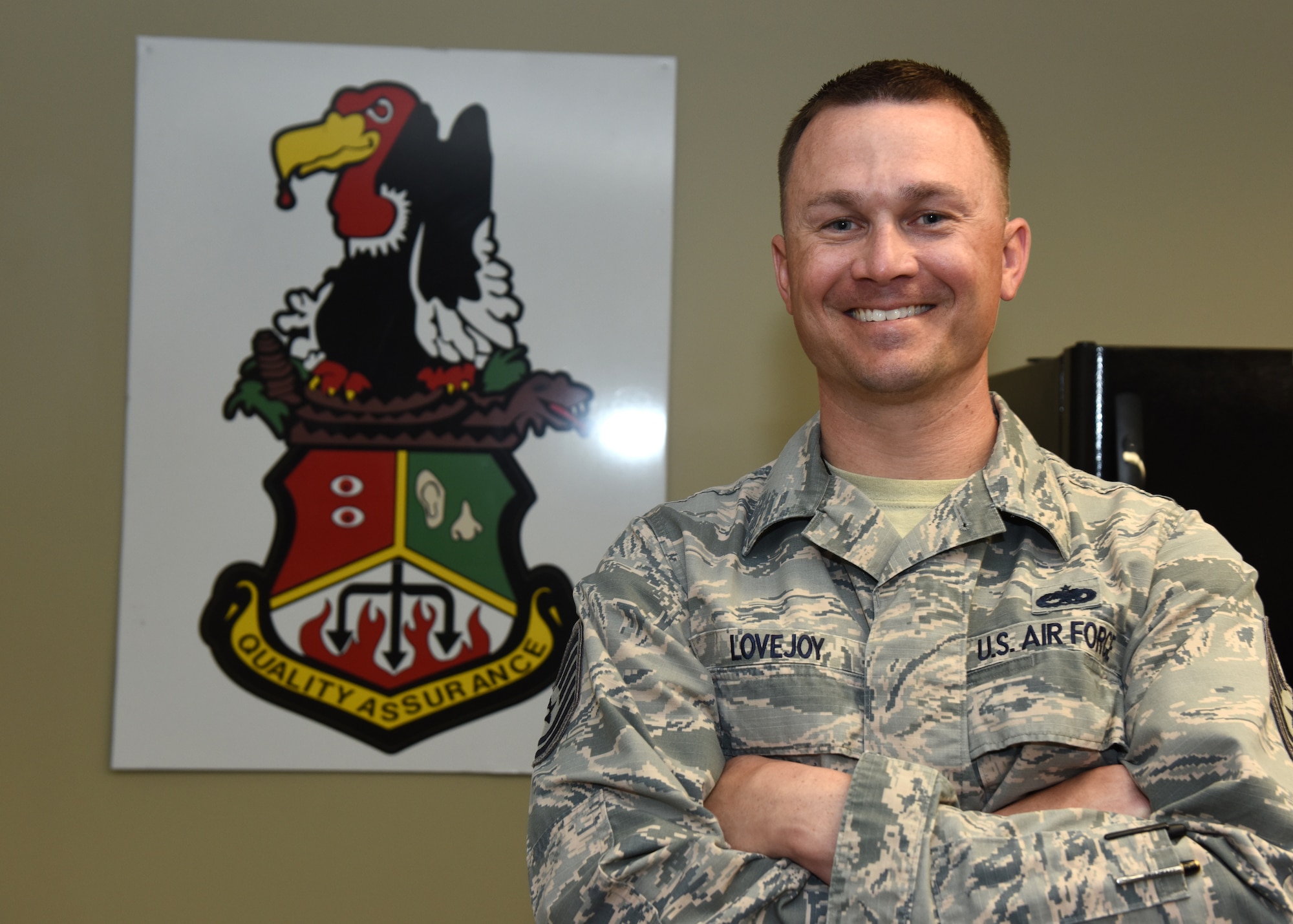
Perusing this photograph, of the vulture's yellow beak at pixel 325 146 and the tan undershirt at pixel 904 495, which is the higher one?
the vulture's yellow beak at pixel 325 146

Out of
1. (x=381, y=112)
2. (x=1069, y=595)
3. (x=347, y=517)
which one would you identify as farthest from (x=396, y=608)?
(x=1069, y=595)

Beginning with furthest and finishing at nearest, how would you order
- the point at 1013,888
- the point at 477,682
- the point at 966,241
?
the point at 477,682, the point at 966,241, the point at 1013,888

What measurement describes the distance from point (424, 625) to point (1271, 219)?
6.46 feet

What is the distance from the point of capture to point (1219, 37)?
2.27 metres

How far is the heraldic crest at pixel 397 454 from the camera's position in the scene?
85.0 inches

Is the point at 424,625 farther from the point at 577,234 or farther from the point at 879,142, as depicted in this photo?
the point at 879,142

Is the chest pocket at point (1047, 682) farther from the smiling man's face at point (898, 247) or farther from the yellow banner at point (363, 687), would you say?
the yellow banner at point (363, 687)

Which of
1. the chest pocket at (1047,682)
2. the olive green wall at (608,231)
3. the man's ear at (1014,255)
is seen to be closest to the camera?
the chest pocket at (1047,682)

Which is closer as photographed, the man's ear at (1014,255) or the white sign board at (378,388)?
the man's ear at (1014,255)

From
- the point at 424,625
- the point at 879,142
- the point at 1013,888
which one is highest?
the point at 879,142

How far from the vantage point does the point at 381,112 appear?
7.27ft

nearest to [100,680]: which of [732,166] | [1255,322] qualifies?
[732,166]

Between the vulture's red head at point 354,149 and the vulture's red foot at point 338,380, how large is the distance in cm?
28

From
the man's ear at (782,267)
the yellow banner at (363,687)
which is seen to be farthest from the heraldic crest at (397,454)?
the man's ear at (782,267)
